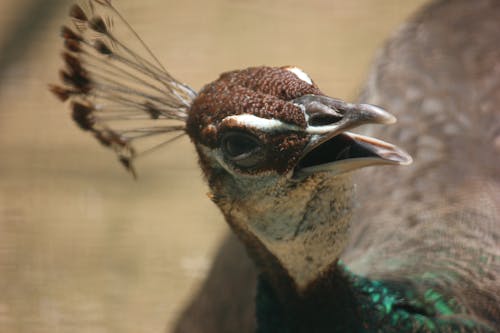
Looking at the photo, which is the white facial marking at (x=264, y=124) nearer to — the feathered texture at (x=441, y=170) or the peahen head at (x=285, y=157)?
the peahen head at (x=285, y=157)

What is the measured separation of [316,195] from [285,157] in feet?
0.31

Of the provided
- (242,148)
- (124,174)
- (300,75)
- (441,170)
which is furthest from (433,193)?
(124,174)

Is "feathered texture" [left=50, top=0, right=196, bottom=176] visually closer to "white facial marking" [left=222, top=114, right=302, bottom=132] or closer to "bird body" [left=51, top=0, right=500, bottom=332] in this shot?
"bird body" [left=51, top=0, right=500, bottom=332]

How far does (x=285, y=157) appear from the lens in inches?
51.9

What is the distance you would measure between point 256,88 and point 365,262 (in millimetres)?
669

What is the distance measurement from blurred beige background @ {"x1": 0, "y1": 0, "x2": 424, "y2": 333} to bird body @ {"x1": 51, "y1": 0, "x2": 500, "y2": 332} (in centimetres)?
85

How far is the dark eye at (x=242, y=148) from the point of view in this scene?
133 cm

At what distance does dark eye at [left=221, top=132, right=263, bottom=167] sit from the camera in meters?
Answer: 1.33

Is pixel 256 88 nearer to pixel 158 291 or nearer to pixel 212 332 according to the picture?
pixel 212 332

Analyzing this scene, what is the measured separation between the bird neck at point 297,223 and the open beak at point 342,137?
0.12 feet

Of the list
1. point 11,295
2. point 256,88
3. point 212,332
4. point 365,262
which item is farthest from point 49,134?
point 256,88

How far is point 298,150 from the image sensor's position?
1310 mm

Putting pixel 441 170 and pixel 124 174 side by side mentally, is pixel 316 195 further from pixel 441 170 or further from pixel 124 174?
pixel 124 174

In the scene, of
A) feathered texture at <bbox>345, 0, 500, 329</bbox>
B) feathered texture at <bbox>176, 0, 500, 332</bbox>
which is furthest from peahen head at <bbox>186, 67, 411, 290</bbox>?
feathered texture at <bbox>345, 0, 500, 329</bbox>
